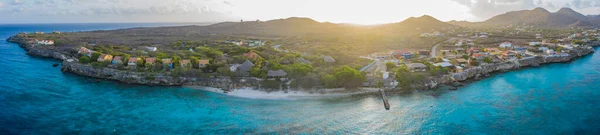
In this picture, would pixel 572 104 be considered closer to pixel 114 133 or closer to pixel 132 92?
pixel 114 133

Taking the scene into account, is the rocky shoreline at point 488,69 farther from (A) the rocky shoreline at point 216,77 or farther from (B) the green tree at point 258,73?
(B) the green tree at point 258,73

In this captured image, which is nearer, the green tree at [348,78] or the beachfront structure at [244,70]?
the green tree at [348,78]

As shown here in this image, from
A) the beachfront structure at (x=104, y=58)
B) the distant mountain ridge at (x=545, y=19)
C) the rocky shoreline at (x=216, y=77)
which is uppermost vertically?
the distant mountain ridge at (x=545, y=19)

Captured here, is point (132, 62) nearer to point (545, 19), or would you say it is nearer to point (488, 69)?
point (488, 69)

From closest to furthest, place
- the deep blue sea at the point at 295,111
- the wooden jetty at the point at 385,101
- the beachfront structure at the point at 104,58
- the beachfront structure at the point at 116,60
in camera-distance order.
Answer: the deep blue sea at the point at 295,111 < the wooden jetty at the point at 385,101 < the beachfront structure at the point at 116,60 < the beachfront structure at the point at 104,58

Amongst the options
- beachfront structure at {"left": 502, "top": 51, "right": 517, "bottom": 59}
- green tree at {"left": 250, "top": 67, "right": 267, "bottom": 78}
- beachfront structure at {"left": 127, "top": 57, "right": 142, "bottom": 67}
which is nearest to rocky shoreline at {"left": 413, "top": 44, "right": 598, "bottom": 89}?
beachfront structure at {"left": 502, "top": 51, "right": 517, "bottom": 59}

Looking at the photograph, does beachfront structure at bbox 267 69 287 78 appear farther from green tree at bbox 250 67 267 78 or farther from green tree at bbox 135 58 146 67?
green tree at bbox 135 58 146 67

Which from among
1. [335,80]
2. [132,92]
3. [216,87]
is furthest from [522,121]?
[132,92]

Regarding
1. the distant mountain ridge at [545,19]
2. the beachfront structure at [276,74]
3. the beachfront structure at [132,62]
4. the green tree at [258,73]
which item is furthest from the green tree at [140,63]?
the distant mountain ridge at [545,19]
